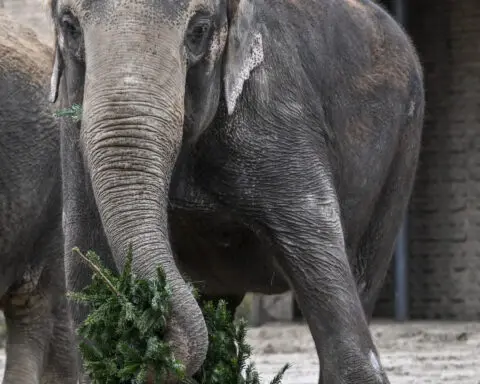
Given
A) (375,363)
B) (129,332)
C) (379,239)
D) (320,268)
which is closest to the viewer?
(129,332)

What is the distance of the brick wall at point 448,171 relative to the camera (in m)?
15.9

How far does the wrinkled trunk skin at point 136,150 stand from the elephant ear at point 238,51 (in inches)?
23.0

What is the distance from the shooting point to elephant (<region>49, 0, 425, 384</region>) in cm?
565

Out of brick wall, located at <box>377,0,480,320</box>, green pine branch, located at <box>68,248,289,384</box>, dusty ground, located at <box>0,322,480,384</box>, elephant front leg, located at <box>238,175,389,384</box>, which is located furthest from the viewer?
brick wall, located at <box>377,0,480,320</box>

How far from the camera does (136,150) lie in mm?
5617

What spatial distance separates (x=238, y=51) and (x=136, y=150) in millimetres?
892

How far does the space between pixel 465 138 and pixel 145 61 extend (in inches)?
413

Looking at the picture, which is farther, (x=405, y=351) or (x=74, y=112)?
(x=405, y=351)

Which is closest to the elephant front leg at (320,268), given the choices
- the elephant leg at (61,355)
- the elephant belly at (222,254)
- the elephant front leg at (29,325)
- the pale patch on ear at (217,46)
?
the elephant belly at (222,254)

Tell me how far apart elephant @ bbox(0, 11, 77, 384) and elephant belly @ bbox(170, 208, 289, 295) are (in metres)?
1.22

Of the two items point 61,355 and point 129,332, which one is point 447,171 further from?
point 129,332

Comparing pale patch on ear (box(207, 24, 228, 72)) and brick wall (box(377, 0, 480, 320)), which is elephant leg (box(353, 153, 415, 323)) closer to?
pale patch on ear (box(207, 24, 228, 72))

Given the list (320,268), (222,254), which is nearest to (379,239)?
(222,254)

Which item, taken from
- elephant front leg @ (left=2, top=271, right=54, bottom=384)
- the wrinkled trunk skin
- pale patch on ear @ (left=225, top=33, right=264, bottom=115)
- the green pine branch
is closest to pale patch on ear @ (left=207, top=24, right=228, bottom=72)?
pale patch on ear @ (left=225, top=33, right=264, bottom=115)
